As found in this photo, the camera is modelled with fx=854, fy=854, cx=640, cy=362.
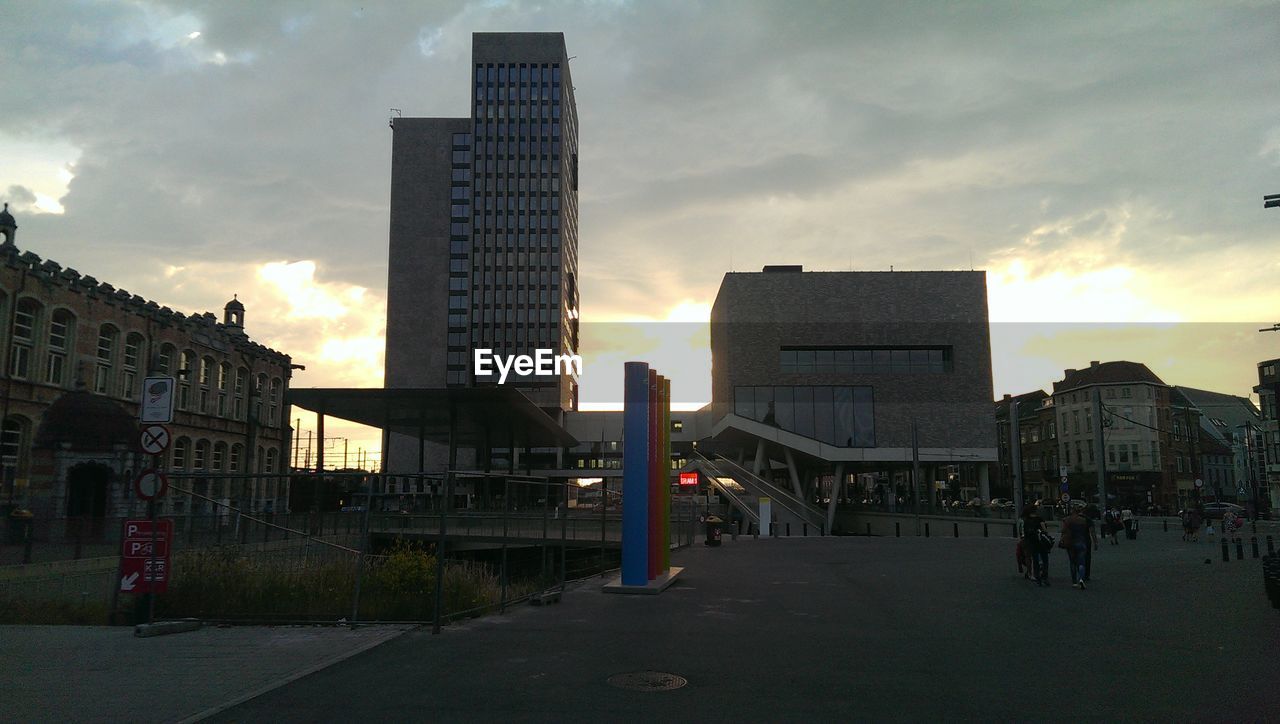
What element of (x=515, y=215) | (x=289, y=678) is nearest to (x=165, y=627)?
(x=289, y=678)

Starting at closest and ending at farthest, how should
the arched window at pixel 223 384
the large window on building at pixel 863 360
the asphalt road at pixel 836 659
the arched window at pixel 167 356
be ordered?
the asphalt road at pixel 836 659
the arched window at pixel 167 356
the arched window at pixel 223 384
the large window on building at pixel 863 360

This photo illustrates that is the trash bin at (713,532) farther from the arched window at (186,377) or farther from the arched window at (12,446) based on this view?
the arched window at (186,377)

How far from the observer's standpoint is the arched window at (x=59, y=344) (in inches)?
1299

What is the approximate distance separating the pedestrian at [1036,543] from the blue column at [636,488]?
8003 mm

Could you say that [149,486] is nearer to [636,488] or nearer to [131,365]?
[636,488]

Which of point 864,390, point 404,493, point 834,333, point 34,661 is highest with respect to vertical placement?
point 834,333

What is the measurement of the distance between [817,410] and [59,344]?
45.3m

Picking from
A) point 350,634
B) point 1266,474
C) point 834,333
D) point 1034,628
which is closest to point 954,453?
point 834,333

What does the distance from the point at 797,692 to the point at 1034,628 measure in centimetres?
544

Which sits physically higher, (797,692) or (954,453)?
(954,453)

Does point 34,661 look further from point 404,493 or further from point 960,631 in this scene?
point 960,631

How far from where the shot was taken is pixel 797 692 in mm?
7578

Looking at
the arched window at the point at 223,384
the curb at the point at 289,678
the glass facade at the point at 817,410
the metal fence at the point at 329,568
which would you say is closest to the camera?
the curb at the point at 289,678

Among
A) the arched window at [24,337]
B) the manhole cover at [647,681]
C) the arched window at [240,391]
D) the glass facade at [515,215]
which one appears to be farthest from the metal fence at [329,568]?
the glass facade at [515,215]
